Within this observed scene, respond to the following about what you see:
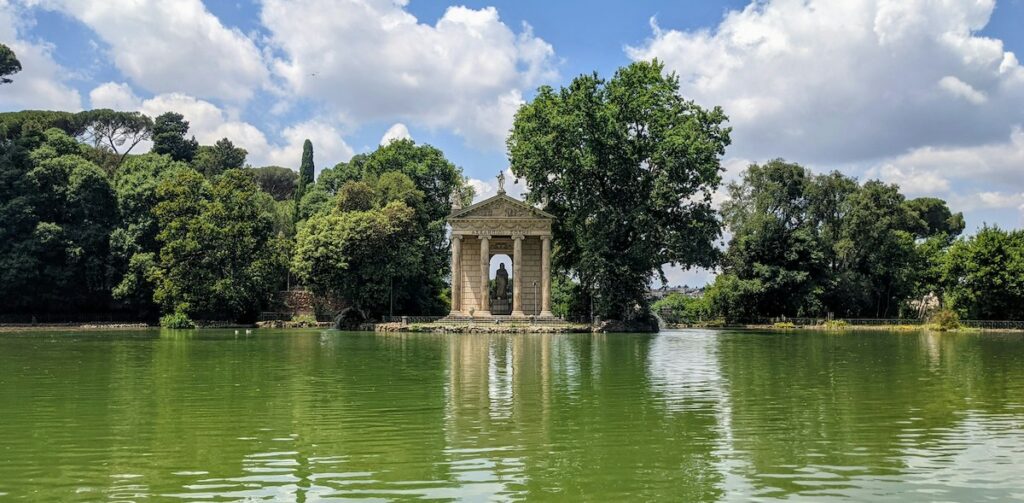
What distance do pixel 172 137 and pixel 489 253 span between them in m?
43.8

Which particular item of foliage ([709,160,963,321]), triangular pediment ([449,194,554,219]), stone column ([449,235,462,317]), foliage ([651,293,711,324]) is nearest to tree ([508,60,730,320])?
triangular pediment ([449,194,554,219])

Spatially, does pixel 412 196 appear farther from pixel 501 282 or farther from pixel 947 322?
pixel 947 322

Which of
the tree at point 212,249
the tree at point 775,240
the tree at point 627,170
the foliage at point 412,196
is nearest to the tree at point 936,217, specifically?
the tree at point 775,240

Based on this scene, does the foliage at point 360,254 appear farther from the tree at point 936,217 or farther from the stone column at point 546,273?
the tree at point 936,217

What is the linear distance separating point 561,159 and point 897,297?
3612 centimetres

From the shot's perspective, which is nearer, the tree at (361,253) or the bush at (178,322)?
the bush at (178,322)

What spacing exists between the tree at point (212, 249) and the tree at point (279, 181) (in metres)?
52.5

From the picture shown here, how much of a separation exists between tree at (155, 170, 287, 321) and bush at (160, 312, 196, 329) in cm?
68

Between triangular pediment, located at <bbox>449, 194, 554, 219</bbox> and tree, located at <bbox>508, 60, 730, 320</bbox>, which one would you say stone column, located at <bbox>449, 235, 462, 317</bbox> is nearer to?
triangular pediment, located at <bbox>449, 194, 554, 219</bbox>

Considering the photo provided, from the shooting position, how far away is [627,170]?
54.2 metres

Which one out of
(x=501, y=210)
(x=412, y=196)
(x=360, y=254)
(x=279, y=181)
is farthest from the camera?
(x=279, y=181)

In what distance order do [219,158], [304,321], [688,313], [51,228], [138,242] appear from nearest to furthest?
[51,228] < [138,242] < [304,321] < [688,313] < [219,158]

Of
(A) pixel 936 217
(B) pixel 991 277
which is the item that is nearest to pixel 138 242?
(B) pixel 991 277

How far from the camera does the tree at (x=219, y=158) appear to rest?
9062 cm
